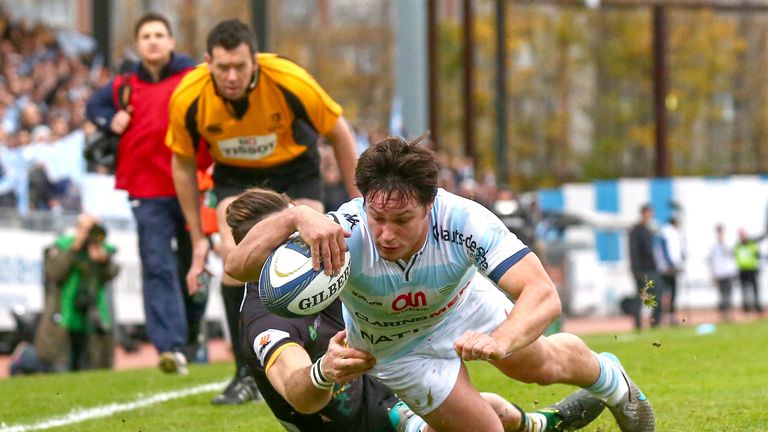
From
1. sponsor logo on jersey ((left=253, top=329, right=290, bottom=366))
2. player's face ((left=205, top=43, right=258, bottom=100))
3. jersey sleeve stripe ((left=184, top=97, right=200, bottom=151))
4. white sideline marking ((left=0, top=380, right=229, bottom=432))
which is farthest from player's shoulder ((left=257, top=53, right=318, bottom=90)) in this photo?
sponsor logo on jersey ((left=253, top=329, right=290, bottom=366))

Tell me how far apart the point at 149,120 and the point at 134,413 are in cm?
239

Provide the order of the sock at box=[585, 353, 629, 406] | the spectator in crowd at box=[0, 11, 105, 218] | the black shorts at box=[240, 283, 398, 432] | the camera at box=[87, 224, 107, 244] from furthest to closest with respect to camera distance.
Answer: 1. the spectator in crowd at box=[0, 11, 105, 218]
2. the camera at box=[87, 224, 107, 244]
3. the sock at box=[585, 353, 629, 406]
4. the black shorts at box=[240, 283, 398, 432]

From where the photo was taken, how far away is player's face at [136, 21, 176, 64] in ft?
33.3

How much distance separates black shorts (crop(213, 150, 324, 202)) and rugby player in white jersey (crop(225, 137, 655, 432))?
2.55 meters

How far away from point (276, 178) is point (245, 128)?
0.41 metres

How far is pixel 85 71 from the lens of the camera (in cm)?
2200

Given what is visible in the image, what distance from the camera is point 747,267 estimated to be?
26.9m

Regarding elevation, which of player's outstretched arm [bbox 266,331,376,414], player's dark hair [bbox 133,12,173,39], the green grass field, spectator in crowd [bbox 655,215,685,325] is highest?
player's dark hair [bbox 133,12,173,39]

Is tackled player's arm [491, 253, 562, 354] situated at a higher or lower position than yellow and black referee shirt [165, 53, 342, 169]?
lower

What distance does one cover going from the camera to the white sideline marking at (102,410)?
8.64 metres

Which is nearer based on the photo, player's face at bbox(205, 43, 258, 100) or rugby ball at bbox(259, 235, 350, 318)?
rugby ball at bbox(259, 235, 350, 318)

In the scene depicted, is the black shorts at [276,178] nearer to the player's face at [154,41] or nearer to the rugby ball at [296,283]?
the player's face at [154,41]

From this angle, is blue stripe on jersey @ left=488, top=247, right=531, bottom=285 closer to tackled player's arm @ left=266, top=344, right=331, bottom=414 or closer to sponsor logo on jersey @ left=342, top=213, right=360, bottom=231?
sponsor logo on jersey @ left=342, top=213, right=360, bottom=231

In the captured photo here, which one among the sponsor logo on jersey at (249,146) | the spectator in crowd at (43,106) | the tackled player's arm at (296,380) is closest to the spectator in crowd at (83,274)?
the spectator in crowd at (43,106)
